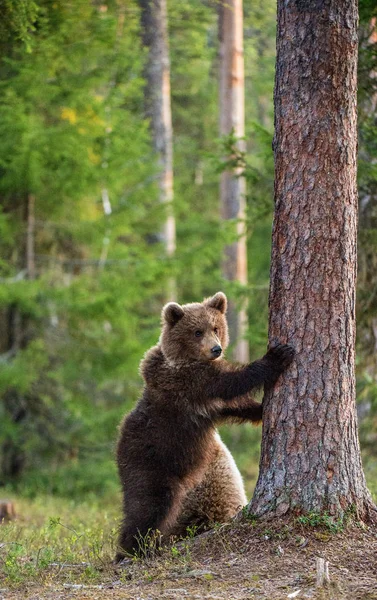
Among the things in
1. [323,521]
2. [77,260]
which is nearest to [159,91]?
[77,260]

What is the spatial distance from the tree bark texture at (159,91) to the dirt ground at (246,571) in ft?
42.1

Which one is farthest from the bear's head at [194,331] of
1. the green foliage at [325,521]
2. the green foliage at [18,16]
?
the green foliage at [18,16]

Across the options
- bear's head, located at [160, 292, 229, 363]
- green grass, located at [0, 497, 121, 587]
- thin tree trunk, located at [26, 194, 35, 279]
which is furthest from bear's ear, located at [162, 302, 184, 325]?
thin tree trunk, located at [26, 194, 35, 279]

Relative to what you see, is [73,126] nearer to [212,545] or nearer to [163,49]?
[163,49]

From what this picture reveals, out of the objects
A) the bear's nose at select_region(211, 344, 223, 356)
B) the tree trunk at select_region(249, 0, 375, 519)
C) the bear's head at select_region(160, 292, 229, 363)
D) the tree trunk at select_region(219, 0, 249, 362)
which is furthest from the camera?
the tree trunk at select_region(219, 0, 249, 362)

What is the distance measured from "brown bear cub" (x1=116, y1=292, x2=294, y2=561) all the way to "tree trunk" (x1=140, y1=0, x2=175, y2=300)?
1131 cm

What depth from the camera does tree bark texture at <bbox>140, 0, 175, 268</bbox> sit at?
18906mm

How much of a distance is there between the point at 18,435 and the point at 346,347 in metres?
11.5

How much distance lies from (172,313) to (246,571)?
2.84 metres

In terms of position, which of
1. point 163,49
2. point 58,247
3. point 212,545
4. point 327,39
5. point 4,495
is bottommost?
point 4,495

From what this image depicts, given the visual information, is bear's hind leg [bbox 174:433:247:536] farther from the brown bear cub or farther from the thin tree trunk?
the thin tree trunk

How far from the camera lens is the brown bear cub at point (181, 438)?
22.8ft

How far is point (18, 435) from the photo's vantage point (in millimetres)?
16297

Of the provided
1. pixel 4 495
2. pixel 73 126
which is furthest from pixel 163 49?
pixel 4 495
